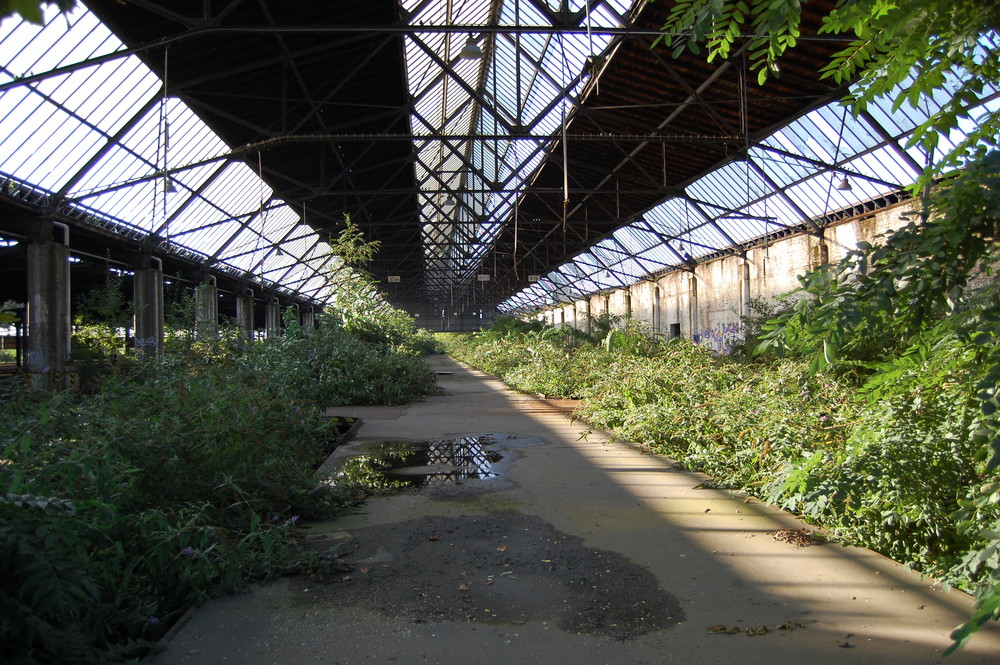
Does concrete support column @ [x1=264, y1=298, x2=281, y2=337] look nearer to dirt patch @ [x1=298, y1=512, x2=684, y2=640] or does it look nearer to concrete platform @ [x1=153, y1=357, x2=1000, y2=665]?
concrete platform @ [x1=153, y1=357, x2=1000, y2=665]

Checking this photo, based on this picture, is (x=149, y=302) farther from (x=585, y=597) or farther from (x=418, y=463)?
(x=585, y=597)

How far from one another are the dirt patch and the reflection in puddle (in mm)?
1811

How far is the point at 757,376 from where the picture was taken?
25.1 feet

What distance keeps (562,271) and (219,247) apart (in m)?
24.1

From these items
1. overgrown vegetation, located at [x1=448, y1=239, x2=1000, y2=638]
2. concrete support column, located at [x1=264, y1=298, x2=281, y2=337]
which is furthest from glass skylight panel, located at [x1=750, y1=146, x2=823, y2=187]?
concrete support column, located at [x1=264, y1=298, x2=281, y2=337]

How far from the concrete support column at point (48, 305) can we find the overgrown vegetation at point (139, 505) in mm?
10768

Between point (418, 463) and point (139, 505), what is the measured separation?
398cm

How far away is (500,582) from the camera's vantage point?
3879 mm

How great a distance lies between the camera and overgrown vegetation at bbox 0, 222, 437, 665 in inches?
95.8

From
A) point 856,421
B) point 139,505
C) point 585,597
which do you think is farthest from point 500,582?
point 856,421

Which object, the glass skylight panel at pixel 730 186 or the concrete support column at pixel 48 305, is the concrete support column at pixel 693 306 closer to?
the glass skylight panel at pixel 730 186

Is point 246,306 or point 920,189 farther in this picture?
point 246,306

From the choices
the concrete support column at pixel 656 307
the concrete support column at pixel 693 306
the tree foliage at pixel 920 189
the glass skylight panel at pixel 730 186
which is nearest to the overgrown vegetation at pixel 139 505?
the tree foliage at pixel 920 189

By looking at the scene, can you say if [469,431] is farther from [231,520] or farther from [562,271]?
[562,271]
